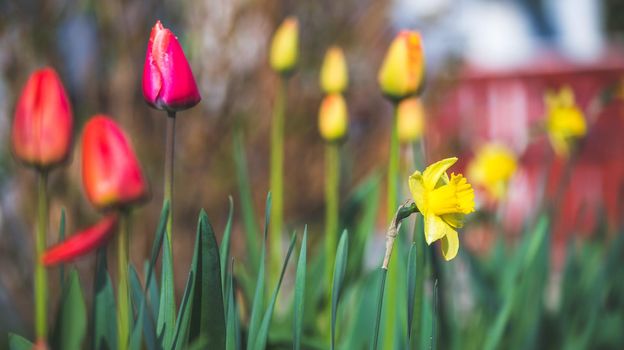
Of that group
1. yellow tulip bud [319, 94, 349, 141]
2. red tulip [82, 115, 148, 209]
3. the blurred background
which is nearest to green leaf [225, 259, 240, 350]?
red tulip [82, 115, 148, 209]

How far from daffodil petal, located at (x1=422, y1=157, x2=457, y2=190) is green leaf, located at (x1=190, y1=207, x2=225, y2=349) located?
20cm

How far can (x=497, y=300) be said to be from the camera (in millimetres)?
1417

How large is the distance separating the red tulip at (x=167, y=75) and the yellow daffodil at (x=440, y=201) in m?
0.23

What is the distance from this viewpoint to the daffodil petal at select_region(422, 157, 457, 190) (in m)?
0.78

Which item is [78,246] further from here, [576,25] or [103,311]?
[576,25]

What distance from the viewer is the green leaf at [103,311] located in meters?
0.85

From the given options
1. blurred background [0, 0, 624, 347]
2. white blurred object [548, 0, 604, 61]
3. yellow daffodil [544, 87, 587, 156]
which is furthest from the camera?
white blurred object [548, 0, 604, 61]

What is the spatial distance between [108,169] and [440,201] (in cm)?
30

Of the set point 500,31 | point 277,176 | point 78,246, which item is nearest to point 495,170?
point 277,176

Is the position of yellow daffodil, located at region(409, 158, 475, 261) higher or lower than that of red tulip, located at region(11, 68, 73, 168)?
lower

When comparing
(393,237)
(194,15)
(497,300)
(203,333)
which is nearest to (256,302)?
(203,333)

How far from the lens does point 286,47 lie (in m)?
1.28

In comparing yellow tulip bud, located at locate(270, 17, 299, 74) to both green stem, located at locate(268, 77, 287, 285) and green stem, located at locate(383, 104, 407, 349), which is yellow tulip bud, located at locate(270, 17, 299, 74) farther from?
green stem, located at locate(383, 104, 407, 349)

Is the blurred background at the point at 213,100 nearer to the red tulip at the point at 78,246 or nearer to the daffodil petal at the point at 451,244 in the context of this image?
the daffodil petal at the point at 451,244
